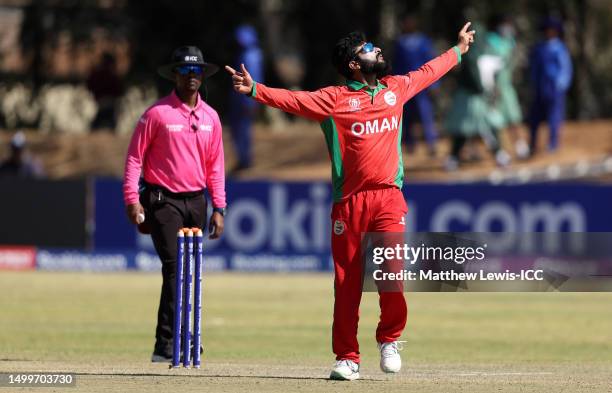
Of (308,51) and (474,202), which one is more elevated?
(308,51)

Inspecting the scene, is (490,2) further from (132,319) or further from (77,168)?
(132,319)

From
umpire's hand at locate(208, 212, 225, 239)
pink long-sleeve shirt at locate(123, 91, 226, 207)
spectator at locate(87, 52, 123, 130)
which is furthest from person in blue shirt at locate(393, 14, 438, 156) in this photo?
umpire's hand at locate(208, 212, 225, 239)

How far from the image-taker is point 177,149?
11.5 metres

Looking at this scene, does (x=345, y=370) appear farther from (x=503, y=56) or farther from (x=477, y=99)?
(x=503, y=56)

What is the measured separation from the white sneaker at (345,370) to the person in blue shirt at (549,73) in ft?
57.5

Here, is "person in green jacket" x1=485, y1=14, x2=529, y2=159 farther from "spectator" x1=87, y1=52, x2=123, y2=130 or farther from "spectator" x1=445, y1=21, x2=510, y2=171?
"spectator" x1=87, y1=52, x2=123, y2=130

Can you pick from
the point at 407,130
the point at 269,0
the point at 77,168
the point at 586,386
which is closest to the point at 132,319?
the point at 586,386

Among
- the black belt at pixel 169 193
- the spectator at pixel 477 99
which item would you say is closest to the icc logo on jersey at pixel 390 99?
the black belt at pixel 169 193

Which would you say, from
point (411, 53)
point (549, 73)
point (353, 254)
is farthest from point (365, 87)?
point (549, 73)

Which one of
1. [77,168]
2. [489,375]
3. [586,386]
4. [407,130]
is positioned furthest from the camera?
[77,168]

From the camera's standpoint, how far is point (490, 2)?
34156mm

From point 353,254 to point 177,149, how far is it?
180 centimetres

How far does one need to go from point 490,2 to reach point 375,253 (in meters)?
24.4

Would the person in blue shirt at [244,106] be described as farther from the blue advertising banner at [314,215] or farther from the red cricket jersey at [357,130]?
the red cricket jersey at [357,130]
